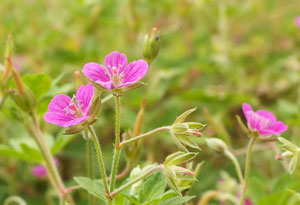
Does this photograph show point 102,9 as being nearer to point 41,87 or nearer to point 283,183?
point 41,87

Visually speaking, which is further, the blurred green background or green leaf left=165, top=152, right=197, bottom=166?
the blurred green background

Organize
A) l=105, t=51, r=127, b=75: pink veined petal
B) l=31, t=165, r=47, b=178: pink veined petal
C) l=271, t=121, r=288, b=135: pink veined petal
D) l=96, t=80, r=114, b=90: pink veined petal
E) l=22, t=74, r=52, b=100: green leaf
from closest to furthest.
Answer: l=96, t=80, r=114, b=90: pink veined petal, l=105, t=51, r=127, b=75: pink veined petal, l=271, t=121, r=288, b=135: pink veined petal, l=22, t=74, r=52, b=100: green leaf, l=31, t=165, r=47, b=178: pink veined petal

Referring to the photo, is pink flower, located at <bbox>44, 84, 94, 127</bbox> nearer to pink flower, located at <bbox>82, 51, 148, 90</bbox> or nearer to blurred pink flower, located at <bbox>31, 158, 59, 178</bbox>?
pink flower, located at <bbox>82, 51, 148, 90</bbox>

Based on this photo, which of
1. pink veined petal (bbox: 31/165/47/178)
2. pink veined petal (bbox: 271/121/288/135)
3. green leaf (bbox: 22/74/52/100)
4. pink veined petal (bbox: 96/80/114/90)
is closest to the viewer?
pink veined petal (bbox: 96/80/114/90)

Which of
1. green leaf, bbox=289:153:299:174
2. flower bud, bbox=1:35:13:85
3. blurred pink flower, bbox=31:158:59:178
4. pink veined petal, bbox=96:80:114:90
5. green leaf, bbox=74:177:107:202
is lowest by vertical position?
blurred pink flower, bbox=31:158:59:178

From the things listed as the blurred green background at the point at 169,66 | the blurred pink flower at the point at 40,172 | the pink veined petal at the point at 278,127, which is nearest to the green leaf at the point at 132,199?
the pink veined petal at the point at 278,127

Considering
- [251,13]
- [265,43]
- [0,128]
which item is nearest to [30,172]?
[0,128]

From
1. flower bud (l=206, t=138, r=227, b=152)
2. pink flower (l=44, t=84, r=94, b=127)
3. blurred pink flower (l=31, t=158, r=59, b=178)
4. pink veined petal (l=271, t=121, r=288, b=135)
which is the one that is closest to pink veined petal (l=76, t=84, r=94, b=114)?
pink flower (l=44, t=84, r=94, b=127)
